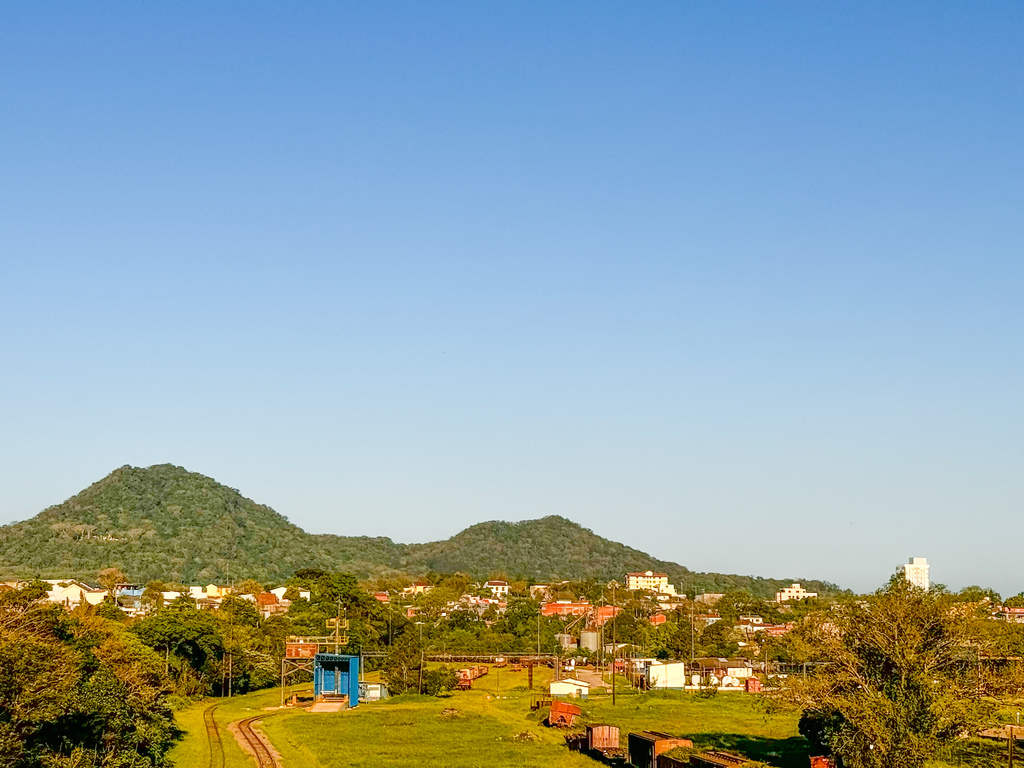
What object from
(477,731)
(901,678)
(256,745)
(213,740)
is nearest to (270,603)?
(477,731)

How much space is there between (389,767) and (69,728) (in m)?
14.7

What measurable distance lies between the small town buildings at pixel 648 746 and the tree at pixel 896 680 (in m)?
7.87

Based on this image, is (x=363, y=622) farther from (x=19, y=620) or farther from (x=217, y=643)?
(x=19, y=620)

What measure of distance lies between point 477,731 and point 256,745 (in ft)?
47.0

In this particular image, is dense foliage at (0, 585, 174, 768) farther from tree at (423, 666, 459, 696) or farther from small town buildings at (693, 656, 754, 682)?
small town buildings at (693, 656, 754, 682)

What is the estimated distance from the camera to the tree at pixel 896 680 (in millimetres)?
39250

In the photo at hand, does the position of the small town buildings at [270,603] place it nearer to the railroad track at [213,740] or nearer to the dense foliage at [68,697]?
the railroad track at [213,740]

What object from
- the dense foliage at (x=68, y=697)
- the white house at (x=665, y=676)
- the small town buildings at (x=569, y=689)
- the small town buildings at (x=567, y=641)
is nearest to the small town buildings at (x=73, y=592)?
the small town buildings at (x=567, y=641)

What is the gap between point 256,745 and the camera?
57.8m

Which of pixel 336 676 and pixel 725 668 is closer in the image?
pixel 336 676

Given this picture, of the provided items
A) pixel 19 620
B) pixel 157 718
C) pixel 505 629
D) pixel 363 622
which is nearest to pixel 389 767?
pixel 157 718

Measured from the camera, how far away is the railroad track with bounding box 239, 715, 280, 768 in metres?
51.3

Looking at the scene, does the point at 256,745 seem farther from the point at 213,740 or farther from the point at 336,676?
the point at 336,676

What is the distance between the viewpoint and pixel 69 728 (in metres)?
44.7
